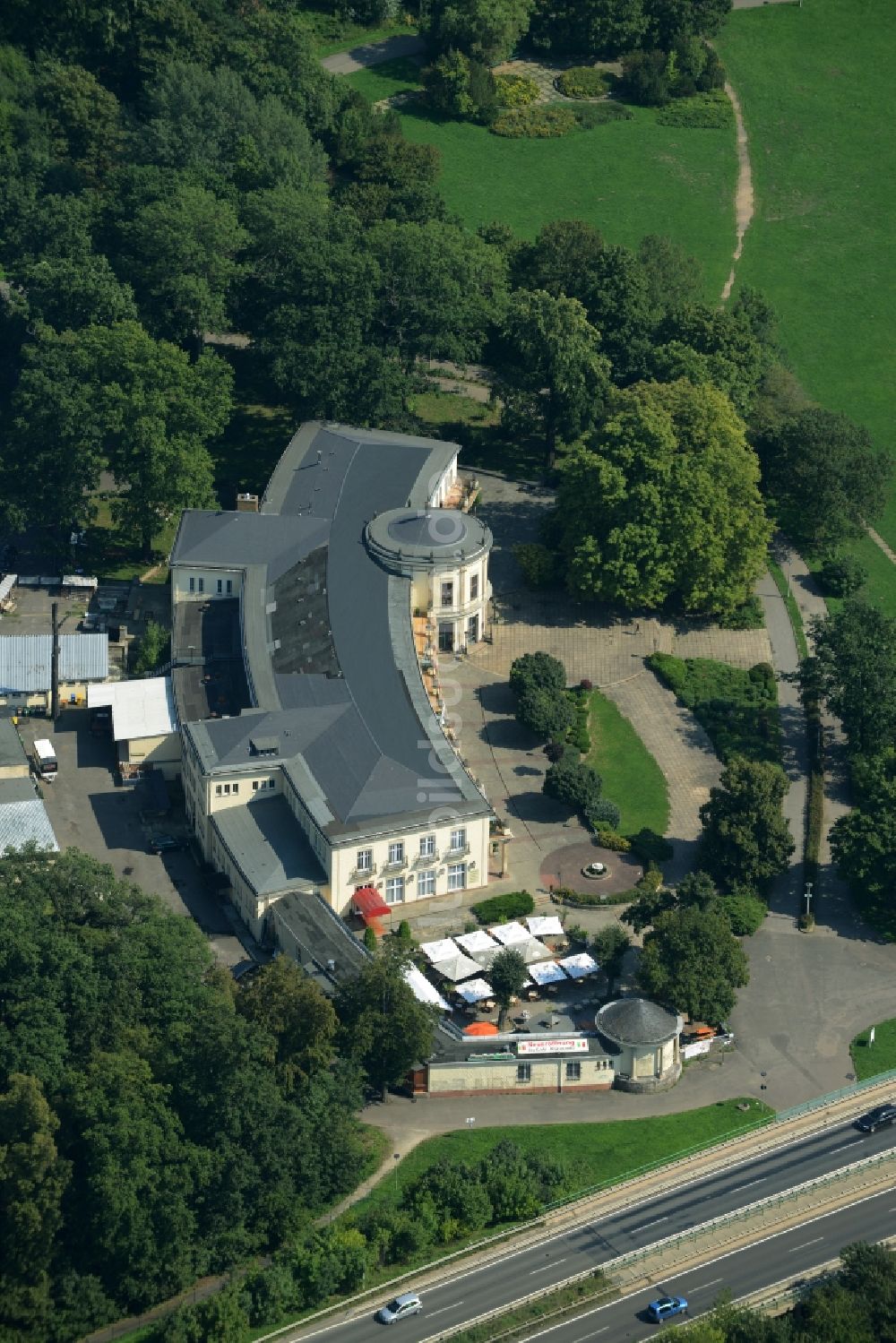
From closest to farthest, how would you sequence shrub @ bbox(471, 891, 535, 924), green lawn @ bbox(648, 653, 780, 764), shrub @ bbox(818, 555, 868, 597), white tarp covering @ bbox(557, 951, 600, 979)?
white tarp covering @ bbox(557, 951, 600, 979), shrub @ bbox(471, 891, 535, 924), green lawn @ bbox(648, 653, 780, 764), shrub @ bbox(818, 555, 868, 597)

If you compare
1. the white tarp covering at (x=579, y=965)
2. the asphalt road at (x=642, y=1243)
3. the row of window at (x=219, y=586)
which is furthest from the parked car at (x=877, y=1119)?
the row of window at (x=219, y=586)

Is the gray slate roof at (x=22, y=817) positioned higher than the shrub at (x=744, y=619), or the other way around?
the shrub at (x=744, y=619)

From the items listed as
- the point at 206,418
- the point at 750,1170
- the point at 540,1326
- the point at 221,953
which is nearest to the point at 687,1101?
the point at 750,1170

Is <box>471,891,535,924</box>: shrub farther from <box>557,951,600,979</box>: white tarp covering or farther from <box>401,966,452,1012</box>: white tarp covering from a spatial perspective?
<box>401,966,452,1012</box>: white tarp covering

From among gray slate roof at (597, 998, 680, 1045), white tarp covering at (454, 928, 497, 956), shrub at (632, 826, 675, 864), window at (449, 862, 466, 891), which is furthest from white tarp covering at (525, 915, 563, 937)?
shrub at (632, 826, 675, 864)

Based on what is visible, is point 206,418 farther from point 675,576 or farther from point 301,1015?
point 301,1015

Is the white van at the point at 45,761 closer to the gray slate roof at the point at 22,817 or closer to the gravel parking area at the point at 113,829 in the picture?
the gravel parking area at the point at 113,829
